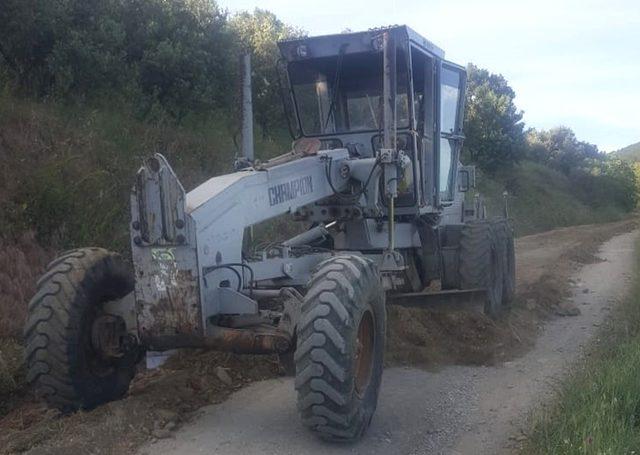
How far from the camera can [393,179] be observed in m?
7.62

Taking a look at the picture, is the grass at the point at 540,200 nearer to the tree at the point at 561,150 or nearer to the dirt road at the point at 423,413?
the tree at the point at 561,150

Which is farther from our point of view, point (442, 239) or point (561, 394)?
point (442, 239)

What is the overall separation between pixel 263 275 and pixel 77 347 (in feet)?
4.95

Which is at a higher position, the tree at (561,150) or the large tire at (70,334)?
the tree at (561,150)

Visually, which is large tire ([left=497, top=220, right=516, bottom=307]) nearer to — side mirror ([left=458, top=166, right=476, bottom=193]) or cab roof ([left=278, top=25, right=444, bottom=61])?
side mirror ([left=458, top=166, right=476, bottom=193])

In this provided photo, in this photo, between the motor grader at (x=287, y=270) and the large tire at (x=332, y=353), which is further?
the motor grader at (x=287, y=270)

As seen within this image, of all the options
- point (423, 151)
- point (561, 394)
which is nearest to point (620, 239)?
point (423, 151)

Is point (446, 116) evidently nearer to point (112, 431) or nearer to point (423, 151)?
point (423, 151)

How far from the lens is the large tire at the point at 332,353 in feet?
16.2

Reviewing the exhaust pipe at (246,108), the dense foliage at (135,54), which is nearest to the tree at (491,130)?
the dense foliage at (135,54)

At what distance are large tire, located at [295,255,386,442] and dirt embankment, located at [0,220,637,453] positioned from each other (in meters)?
1.13

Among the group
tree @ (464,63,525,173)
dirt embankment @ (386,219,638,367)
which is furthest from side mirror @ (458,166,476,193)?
tree @ (464,63,525,173)

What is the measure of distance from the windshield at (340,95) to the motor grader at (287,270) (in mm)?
22

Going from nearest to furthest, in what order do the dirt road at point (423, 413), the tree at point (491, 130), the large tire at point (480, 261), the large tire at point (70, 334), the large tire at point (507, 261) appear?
the dirt road at point (423, 413) < the large tire at point (70, 334) < the large tire at point (480, 261) < the large tire at point (507, 261) < the tree at point (491, 130)
